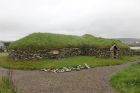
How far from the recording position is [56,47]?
37.4 metres

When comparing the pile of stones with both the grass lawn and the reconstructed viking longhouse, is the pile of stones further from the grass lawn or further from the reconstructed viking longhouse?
the reconstructed viking longhouse

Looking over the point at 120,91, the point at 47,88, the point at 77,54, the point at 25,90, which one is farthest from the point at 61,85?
the point at 77,54

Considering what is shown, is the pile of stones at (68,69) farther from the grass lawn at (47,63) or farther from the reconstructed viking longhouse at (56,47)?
the reconstructed viking longhouse at (56,47)

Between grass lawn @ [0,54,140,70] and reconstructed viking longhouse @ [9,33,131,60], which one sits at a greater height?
reconstructed viking longhouse @ [9,33,131,60]

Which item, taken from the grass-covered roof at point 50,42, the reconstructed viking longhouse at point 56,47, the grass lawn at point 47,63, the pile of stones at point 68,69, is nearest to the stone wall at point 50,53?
the reconstructed viking longhouse at point 56,47

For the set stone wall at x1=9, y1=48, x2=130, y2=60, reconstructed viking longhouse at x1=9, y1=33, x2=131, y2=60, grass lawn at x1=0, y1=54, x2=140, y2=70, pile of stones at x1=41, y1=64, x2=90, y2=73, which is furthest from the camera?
reconstructed viking longhouse at x1=9, y1=33, x2=131, y2=60

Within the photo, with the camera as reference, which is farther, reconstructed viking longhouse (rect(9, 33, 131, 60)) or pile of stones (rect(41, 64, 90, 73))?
reconstructed viking longhouse (rect(9, 33, 131, 60))

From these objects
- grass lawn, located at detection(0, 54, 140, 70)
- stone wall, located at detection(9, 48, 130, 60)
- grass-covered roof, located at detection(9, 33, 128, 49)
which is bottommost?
grass lawn, located at detection(0, 54, 140, 70)

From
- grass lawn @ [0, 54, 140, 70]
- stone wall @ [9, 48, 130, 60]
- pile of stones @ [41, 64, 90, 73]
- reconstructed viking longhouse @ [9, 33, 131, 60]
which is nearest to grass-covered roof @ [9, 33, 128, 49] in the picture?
reconstructed viking longhouse @ [9, 33, 131, 60]

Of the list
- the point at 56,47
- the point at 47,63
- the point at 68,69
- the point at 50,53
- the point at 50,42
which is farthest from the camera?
the point at 50,42

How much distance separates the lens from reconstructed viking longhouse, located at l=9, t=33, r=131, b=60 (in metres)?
35.9

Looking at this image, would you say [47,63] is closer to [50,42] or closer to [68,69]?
[68,69]

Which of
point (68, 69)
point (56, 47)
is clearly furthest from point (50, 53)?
point (68, 69)

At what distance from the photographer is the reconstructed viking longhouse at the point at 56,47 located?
118ft
